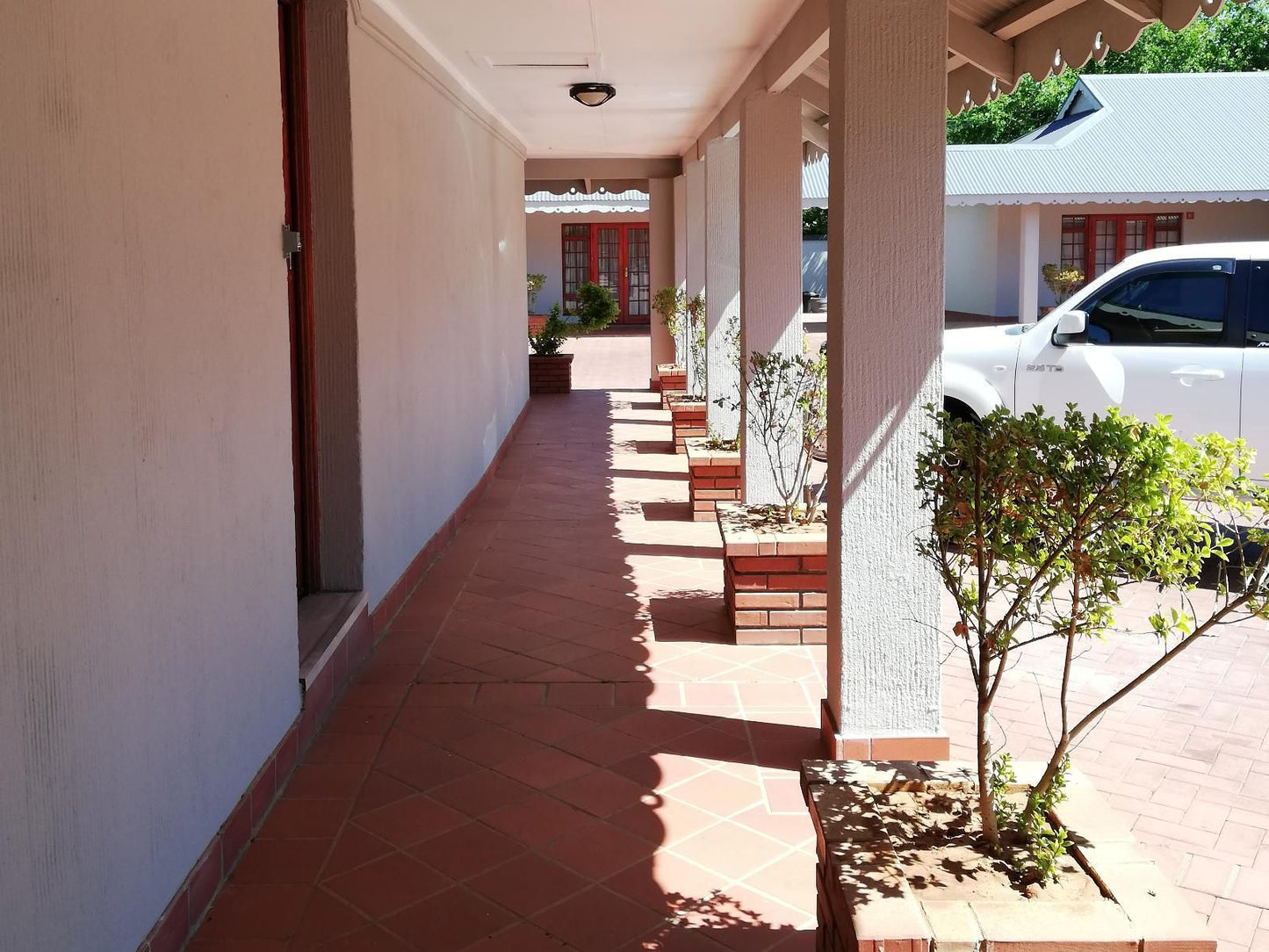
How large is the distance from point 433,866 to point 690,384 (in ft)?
33.0

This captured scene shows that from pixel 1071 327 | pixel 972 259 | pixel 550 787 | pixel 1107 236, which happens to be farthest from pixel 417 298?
pixel 972 259

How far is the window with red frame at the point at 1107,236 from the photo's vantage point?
27.3 meters

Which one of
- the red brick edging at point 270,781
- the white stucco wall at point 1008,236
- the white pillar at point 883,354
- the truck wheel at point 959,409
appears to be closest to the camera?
the red brick edging at point 270,781

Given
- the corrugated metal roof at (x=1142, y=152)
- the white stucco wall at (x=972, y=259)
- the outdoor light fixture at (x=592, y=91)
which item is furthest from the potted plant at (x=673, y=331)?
the white stucco wall at (x=972, y=259)

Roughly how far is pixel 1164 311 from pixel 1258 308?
56 cm

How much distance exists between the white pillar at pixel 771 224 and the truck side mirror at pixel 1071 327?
210 cm

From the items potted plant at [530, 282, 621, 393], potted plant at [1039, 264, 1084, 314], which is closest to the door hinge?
potted plant at [530, 282, 621, 393]

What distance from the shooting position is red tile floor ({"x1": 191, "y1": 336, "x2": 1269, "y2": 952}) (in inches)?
131

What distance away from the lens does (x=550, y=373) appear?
57.7 feet

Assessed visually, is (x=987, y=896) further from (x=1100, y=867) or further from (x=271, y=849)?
(x=271, y=849)

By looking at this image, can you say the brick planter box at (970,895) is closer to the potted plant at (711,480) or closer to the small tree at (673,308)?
the potted plant at (711,480)

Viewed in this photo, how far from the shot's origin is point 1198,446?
101 inches

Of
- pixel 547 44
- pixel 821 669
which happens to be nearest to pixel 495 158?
pixel 547 44

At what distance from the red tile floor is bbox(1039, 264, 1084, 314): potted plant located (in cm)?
2082
